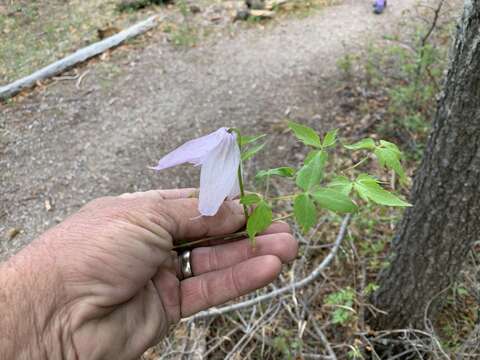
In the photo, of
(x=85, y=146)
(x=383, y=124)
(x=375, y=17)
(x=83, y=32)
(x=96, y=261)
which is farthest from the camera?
(x=83, y=32)

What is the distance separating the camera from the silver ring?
148cm

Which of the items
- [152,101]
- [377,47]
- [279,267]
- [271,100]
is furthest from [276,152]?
[279,267]

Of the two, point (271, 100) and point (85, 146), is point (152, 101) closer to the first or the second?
point (85, 146)

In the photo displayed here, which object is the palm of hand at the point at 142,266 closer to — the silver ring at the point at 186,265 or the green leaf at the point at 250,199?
the silver ring at the point at 186,265

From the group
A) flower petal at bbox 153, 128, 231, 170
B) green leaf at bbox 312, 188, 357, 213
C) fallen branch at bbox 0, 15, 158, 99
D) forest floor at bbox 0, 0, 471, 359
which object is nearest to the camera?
green leaf at bbox 312, 188, 357, 213

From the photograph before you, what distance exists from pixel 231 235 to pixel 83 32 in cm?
472

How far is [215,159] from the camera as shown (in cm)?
102

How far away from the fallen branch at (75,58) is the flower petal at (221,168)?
3.99 meters

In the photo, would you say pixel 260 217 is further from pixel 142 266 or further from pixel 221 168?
pixel 142 266

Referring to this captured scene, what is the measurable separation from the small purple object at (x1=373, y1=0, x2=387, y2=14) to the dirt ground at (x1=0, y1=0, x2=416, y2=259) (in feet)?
0.22

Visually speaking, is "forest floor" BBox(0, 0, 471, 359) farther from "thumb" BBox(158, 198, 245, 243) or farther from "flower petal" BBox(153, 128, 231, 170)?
"flower petal" BBox(153, 128, 231, 170)

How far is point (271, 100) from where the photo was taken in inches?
154

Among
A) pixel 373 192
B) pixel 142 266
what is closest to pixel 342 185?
pixel 373 192

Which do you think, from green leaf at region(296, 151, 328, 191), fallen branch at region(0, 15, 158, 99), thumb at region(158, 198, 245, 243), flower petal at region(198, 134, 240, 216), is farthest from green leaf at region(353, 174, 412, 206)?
fallen branch at region(0, 15, 158, 99)
